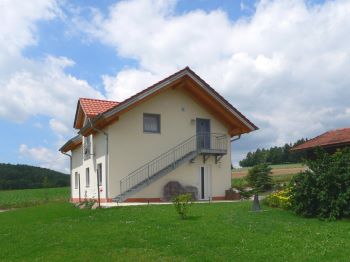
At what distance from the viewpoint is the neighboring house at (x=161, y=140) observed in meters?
23.4

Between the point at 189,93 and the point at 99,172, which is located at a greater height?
the point at 189,93

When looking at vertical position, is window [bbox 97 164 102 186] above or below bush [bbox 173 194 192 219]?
above

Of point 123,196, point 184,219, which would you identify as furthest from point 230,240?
point 123,196

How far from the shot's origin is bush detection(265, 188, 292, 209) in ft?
48.9

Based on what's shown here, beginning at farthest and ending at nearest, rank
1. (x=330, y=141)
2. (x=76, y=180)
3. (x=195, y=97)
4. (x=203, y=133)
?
(x=76, y=180) < (x=203, y=133) < (x=195, y=97) < (x=330, y=141)

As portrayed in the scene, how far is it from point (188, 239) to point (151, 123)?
14809 mm

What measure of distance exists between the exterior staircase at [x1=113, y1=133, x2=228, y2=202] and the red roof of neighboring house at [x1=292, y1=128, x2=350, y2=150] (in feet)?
15.8

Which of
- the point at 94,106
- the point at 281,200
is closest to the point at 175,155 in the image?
the point at 94,106

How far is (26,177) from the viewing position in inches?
2987

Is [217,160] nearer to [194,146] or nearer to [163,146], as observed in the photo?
[194,146]

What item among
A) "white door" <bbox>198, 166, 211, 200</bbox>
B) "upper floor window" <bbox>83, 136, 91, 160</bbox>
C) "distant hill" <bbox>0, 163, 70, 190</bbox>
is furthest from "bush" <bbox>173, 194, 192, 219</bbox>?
"distant hill" <bbox>0, 163, 70, 190</bbox>

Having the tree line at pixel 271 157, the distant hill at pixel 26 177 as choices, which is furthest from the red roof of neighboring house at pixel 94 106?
the tree line at pixel 271 157

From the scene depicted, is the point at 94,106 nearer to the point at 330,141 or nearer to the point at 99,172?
the point at 99,172

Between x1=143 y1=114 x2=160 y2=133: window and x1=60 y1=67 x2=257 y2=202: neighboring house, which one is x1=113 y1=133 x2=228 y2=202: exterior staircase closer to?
x1=60 y1=67 x2=257 y2=202: neighboring house
